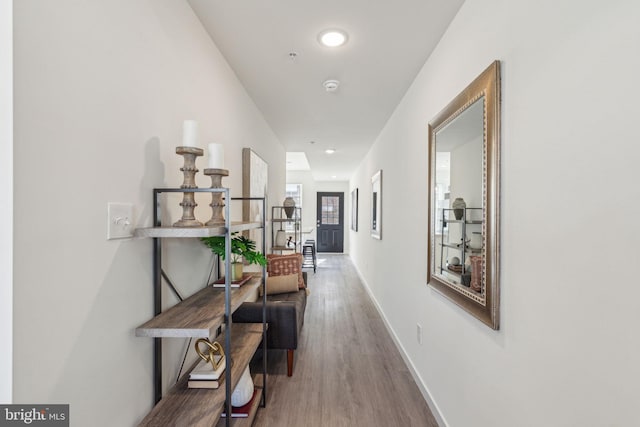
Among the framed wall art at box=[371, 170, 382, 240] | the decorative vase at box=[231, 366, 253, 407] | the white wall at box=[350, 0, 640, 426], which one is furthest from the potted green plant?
the framed wall art at box=[371, 170, 382, 240]

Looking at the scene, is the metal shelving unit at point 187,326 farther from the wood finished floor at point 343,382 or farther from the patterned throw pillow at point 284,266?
the patterned throw pillow at point 284,266

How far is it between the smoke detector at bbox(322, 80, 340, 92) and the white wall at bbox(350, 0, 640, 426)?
105 cm

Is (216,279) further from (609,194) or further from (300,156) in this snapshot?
(300,156)

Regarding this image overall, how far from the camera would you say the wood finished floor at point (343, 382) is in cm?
198

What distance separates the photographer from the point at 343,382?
2391mm

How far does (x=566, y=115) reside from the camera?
90cm

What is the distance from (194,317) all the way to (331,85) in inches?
79.8

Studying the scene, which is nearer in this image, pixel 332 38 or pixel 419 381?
pixel 332 38

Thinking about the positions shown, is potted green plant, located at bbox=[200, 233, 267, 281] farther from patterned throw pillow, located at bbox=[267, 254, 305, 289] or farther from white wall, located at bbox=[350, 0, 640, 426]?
patterned throw pillow, located at bbox=[267, 254, 305, 289]

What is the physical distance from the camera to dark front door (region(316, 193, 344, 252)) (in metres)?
9.73
